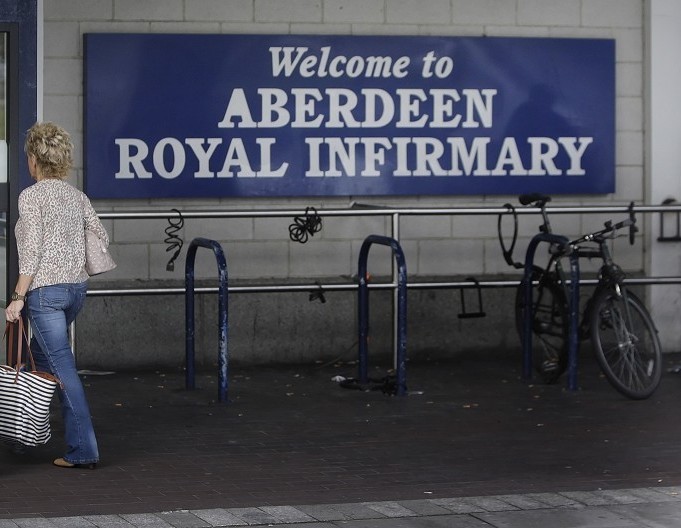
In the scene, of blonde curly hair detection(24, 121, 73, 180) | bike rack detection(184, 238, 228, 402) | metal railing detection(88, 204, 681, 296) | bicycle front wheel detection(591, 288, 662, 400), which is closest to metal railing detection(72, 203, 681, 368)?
metal railing detection(88, 204, 681, 296)

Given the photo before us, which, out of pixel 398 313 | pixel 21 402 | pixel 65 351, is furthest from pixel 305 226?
pixel 21 402

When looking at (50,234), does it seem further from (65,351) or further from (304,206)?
(304,206)

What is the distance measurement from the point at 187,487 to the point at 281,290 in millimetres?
3579

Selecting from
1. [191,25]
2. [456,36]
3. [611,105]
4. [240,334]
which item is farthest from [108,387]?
[611,105]

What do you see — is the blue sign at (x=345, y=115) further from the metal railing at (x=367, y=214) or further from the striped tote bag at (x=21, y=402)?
the striped tote bag at (x=21, y=402)

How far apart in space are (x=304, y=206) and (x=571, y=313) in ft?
7.42

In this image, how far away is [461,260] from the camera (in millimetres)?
11398

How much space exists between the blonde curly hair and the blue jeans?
0.57 meters

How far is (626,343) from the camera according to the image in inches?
376

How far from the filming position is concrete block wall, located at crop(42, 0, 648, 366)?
421 inches

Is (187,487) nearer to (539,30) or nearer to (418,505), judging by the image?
(418,505)

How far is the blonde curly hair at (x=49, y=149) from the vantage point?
731cm

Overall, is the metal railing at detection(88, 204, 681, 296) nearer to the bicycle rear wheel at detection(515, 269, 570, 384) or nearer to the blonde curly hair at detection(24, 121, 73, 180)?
the bicycle rear wheel at detection(515, 269, 570, 384)

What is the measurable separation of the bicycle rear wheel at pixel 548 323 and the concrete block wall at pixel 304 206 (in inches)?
35.5
